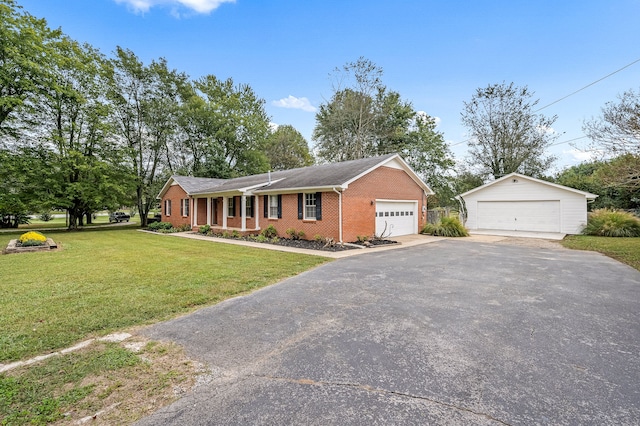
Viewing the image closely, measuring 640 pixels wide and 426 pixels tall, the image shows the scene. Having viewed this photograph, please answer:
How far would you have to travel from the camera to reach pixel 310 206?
13.6 meters

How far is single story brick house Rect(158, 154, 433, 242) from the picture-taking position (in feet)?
41.9

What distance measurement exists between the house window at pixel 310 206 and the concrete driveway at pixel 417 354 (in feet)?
24.5

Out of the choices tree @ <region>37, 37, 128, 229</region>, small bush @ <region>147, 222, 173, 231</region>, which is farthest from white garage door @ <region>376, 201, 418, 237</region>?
tree @ <region>37, 37, 128, 229</region>

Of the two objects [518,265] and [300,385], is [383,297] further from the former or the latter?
[518,265]

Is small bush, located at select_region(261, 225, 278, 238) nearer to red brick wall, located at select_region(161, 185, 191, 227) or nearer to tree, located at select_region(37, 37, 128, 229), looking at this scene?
red brick wall, located at select_region(161, 185, 191, 227)

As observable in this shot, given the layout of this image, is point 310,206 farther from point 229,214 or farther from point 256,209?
point 229,214

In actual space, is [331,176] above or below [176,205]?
above

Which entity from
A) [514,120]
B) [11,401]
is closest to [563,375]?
[11,401]

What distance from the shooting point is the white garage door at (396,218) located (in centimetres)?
1470

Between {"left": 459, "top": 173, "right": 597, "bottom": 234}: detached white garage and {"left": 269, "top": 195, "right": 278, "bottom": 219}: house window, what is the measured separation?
13185mm

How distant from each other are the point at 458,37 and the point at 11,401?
18.5 meters

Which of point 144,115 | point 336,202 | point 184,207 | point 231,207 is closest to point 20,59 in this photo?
point 144,115

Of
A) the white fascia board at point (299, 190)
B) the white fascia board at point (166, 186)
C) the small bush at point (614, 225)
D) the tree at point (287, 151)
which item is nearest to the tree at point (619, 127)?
the small bush at point (614, 225)

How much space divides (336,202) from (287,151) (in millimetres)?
29245
